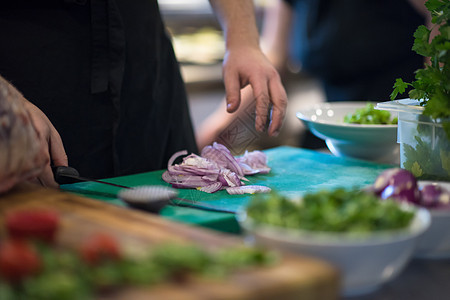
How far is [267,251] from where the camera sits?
85 cm

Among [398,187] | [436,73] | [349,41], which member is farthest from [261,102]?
A: [349,41]

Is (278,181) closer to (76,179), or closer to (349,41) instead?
(76,179)

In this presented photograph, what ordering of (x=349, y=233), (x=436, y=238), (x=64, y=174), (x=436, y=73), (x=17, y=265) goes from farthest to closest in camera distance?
(x=64, y=174), (x=436, y=73), (x=436, y=238), (x=349, y=233), (x=17, y=265)

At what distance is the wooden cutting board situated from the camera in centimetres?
74

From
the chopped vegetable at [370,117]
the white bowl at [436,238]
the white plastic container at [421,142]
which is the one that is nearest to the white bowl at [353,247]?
the white bowl at [436,238]

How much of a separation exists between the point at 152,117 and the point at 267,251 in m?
1.23

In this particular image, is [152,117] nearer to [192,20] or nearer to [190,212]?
[190,212]

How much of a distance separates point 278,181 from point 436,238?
0.63 metres

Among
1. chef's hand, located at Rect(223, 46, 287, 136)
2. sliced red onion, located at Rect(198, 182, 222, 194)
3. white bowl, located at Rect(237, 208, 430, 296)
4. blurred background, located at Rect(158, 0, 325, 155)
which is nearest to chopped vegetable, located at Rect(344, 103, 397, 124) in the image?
chef's hand, located at Rect(223, 46, 287, 136)

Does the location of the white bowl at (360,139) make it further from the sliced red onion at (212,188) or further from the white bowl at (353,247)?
the white bowl at (353,247)

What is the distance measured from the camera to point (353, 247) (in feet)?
2.70

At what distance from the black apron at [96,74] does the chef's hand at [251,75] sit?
26 cm

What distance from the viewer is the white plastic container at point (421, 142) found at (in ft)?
4.38

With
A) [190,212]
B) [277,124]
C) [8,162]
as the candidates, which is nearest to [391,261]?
[190,212]
